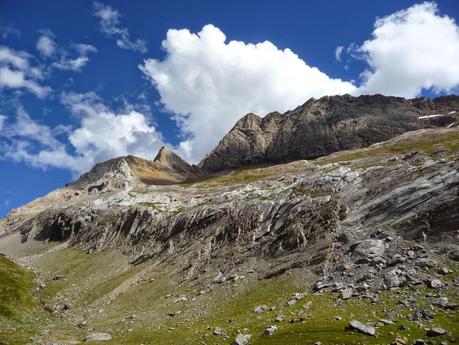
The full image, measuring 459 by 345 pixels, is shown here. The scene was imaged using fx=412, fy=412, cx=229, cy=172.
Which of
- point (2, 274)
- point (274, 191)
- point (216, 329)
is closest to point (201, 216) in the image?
point (274, 191)

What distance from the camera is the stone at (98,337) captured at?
176ft

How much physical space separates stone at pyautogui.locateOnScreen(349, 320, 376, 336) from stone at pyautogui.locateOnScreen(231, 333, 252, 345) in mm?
10783

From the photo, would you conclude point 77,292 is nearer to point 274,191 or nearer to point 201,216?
point 201,216

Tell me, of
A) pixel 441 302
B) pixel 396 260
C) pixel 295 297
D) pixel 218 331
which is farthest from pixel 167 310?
pixel 441 302

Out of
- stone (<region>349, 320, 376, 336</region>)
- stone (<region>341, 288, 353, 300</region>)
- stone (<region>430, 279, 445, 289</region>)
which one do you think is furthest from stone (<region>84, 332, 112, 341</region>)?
stone (<region>430, 279, 445, 289</region>)

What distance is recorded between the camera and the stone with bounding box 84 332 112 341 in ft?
176

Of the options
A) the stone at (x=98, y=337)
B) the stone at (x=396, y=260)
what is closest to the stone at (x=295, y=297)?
the stone at (x=396, y=260)

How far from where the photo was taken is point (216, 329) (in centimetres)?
4916

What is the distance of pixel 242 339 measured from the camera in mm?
43156

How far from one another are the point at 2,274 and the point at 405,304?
→ 84020 millimetres

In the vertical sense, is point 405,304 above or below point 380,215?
below

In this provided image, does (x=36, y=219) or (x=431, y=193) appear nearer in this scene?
(x=431, y=193)

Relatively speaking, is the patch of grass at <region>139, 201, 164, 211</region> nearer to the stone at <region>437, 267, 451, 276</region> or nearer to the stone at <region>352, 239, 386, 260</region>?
the stone at <region>352, 239, 386, 260</region>

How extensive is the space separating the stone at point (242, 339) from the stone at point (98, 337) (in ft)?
65.0
